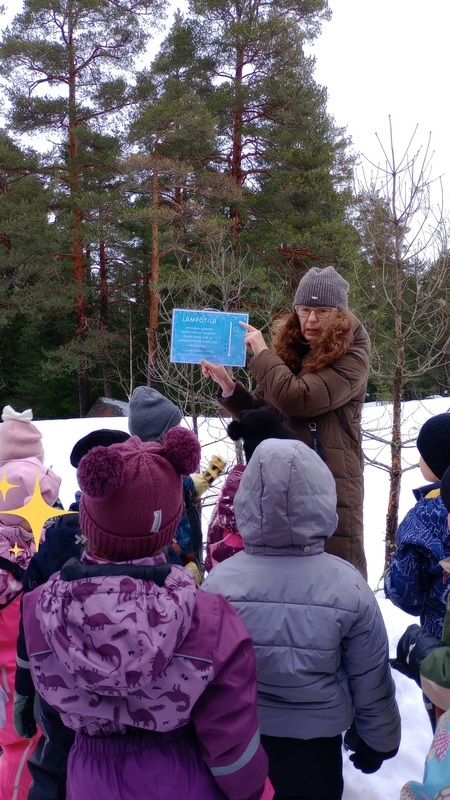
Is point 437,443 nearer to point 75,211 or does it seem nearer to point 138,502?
point 138,502

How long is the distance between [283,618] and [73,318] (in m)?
22.1

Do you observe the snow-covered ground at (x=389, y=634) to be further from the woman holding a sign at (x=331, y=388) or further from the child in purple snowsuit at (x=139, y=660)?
the child in purple snowsuit at (x=139, y=660)

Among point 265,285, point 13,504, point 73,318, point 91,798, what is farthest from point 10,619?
point 73,318

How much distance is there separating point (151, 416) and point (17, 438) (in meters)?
0.65

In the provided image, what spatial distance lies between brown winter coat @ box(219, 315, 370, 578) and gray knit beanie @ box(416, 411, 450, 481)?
0.39 meters

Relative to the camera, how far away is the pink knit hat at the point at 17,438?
9.09 ft

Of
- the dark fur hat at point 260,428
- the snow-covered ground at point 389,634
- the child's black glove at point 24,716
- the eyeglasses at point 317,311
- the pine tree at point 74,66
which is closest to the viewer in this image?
the child's black glove at point 24,716

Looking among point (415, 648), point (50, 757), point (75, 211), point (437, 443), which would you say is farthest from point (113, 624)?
point (75, 211)

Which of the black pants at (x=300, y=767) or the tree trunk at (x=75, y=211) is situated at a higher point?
the tree trunk at (x=75, y=211)

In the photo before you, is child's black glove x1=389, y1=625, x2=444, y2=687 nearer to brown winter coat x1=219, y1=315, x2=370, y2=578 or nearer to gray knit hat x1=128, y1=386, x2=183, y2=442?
brown winter coat x1=219, y1=315, x2=370, y2=578

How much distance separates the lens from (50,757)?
1.79 m

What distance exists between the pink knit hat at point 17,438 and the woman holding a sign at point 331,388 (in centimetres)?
102

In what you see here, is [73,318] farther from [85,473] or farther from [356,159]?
[85,473]
